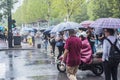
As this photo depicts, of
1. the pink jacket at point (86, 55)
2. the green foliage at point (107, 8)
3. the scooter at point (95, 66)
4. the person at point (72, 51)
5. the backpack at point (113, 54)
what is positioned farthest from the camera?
the green foliage at point (107, 8)

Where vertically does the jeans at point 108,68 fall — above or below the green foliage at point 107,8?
below

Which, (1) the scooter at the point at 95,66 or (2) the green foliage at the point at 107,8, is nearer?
(1) the scooter at the point at 95,66

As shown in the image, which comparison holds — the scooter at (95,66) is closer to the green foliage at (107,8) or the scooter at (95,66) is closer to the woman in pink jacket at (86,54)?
the woman in pink jacket at (86,54)

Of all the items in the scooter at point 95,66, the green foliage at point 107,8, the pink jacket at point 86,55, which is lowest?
the scooter at point 95,66

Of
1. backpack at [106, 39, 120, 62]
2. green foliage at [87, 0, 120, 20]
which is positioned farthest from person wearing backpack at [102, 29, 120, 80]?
green foliage at [87, 0, 120, 20]

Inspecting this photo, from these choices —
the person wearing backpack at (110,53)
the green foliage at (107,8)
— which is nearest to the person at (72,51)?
the person wearing backpack at (110,53)

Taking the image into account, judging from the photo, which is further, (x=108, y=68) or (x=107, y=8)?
(x=107, y=8)

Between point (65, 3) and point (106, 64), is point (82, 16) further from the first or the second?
point (106, 64)

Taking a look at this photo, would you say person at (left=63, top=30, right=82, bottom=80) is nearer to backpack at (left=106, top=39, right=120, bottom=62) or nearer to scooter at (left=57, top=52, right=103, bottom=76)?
backpack at (left=106, top=39, right=120, bottom=62)

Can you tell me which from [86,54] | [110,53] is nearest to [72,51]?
[110,53]

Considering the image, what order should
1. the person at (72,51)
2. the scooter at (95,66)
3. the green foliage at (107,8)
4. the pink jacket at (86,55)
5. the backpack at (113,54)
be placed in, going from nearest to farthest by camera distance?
the backpack at (113,54) → the person at (72,51) → the pink jacket at (86,55) → the scooter at (95,66) → the green foliage at (107,8)

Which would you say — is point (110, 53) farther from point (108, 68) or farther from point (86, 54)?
point (86, 54)

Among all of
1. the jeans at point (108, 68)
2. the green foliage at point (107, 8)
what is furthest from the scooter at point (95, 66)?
the green foliage at point (107, 8)

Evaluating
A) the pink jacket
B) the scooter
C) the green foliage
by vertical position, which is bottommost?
the scooter
